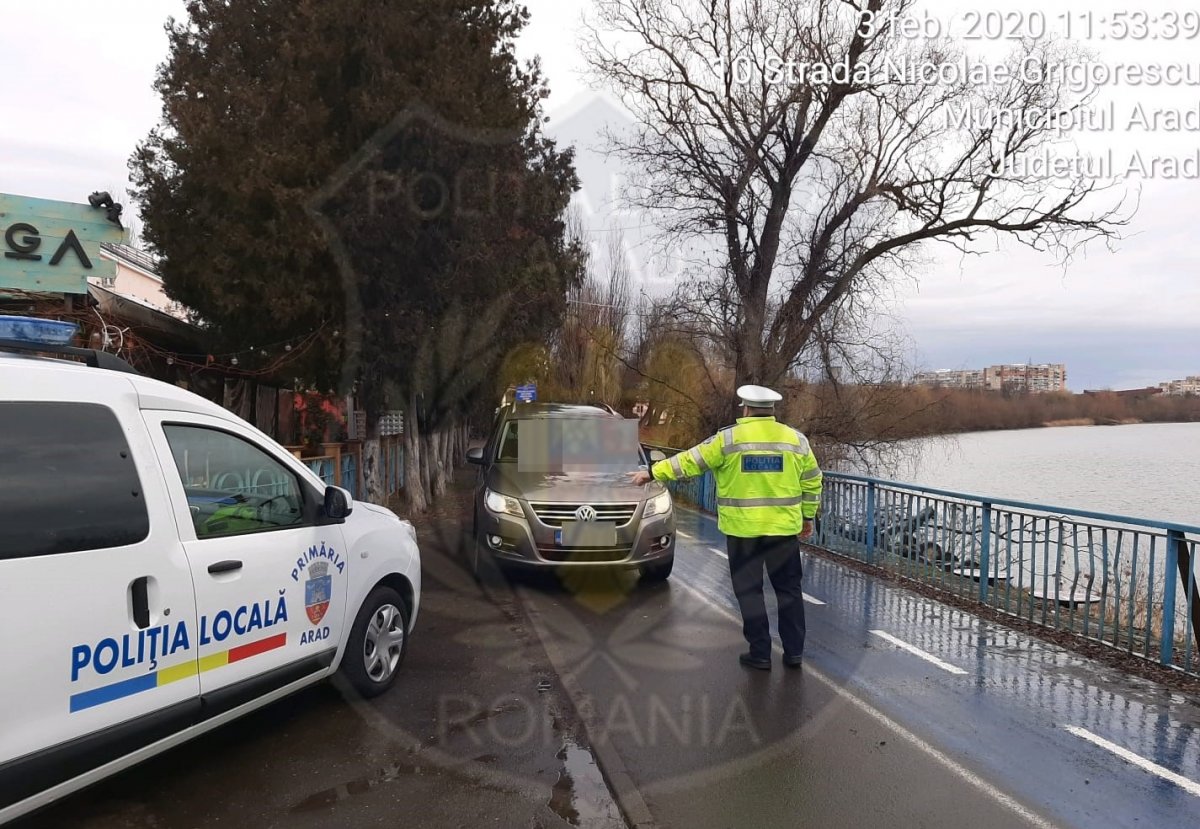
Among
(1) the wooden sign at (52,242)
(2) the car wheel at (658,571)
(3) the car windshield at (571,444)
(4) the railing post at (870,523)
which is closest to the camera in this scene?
(1) the wooden sign at (52,242)

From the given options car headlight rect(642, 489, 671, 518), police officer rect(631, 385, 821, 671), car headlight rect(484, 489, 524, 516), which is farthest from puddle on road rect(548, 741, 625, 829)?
car headlight rect(642, 489, 671, 518)

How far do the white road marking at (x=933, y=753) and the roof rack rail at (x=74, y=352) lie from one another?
14.3 ft

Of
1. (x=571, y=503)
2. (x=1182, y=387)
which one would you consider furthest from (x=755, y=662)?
(x=1182, y=387)

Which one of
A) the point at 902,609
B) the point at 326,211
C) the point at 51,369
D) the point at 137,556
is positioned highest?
the point at 326,211

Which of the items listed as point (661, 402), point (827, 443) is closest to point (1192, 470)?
point (827, 443)

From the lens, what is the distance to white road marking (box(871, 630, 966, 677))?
18.0 feet

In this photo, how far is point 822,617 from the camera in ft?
22.8

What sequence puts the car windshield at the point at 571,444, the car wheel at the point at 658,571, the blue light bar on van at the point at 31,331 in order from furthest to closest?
the car windshield at the point at 571,444 < the car wheel at the point at 658,571 < the blue light bar on van at the point at 31,331

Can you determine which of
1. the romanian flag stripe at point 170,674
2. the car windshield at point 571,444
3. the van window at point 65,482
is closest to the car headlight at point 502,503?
the car windshield at point 571,444

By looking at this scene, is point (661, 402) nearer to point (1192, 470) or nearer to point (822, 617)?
point (1192, 470)

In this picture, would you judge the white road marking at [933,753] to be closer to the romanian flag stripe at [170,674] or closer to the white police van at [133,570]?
the white police van at [133,570]

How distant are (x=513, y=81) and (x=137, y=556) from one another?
1189cm

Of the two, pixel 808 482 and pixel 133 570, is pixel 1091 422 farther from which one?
pixel 133 570

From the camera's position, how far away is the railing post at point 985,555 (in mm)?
7492
